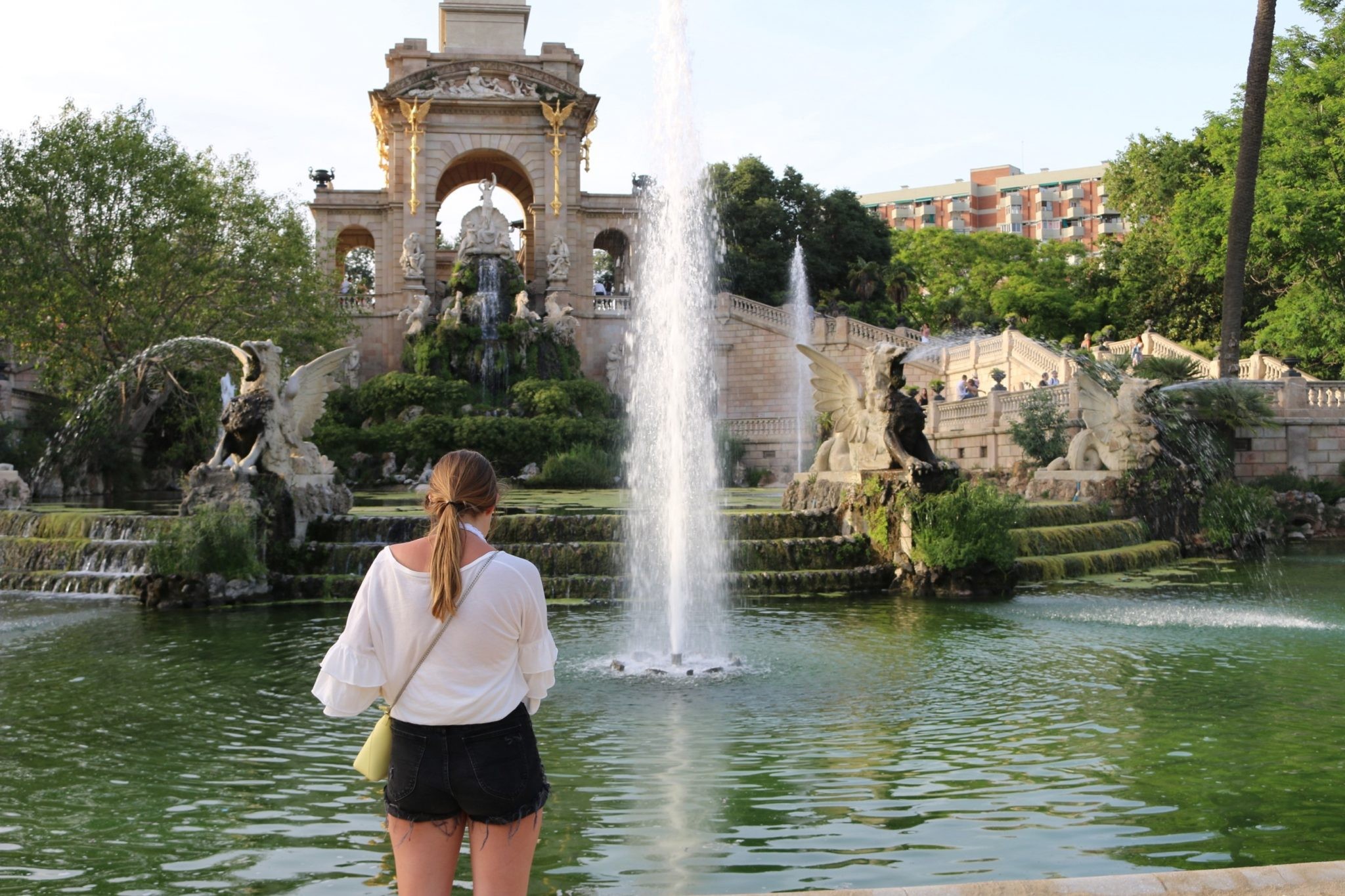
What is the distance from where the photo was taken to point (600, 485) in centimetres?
3014

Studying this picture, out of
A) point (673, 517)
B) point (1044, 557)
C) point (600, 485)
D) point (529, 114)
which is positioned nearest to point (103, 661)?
point (673, 517)

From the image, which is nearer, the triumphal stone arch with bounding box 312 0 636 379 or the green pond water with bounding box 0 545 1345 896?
the green pond water with bounding box 0 545 1345 896

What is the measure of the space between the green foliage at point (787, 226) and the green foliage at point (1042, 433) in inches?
1008

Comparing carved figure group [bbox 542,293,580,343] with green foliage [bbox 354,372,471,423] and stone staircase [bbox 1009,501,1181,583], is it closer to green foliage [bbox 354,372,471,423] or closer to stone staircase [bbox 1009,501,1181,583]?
green foliage [bbox 354,372,471,423]

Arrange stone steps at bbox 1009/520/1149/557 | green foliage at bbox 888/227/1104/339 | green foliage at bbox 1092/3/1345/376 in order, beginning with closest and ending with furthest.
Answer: stone steps at bbox 1009/520/1149/557 → green foliage at bbox 1092/3/1345/376 → green foliage at bbox 888/227/1104/339

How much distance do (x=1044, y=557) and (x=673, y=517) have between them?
22.8 ft

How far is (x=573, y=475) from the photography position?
3005cm

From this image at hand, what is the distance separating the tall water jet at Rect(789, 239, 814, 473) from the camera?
33688 millimetres

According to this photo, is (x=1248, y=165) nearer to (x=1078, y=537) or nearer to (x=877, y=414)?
(x=1078, y=537)

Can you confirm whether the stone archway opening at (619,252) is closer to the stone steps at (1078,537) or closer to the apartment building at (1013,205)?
the stone steps at (1078,537)

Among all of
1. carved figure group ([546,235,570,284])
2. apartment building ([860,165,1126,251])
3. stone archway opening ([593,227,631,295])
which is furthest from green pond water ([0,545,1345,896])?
apartment building ([860,165,1126,251])

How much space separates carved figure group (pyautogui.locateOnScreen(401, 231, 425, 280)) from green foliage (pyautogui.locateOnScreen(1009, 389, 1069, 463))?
24.0 m

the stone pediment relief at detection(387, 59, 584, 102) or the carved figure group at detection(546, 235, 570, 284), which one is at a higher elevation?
the stone pediment relief at detection(387, 59, 584, 102)

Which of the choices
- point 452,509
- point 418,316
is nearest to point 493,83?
point 418,316
